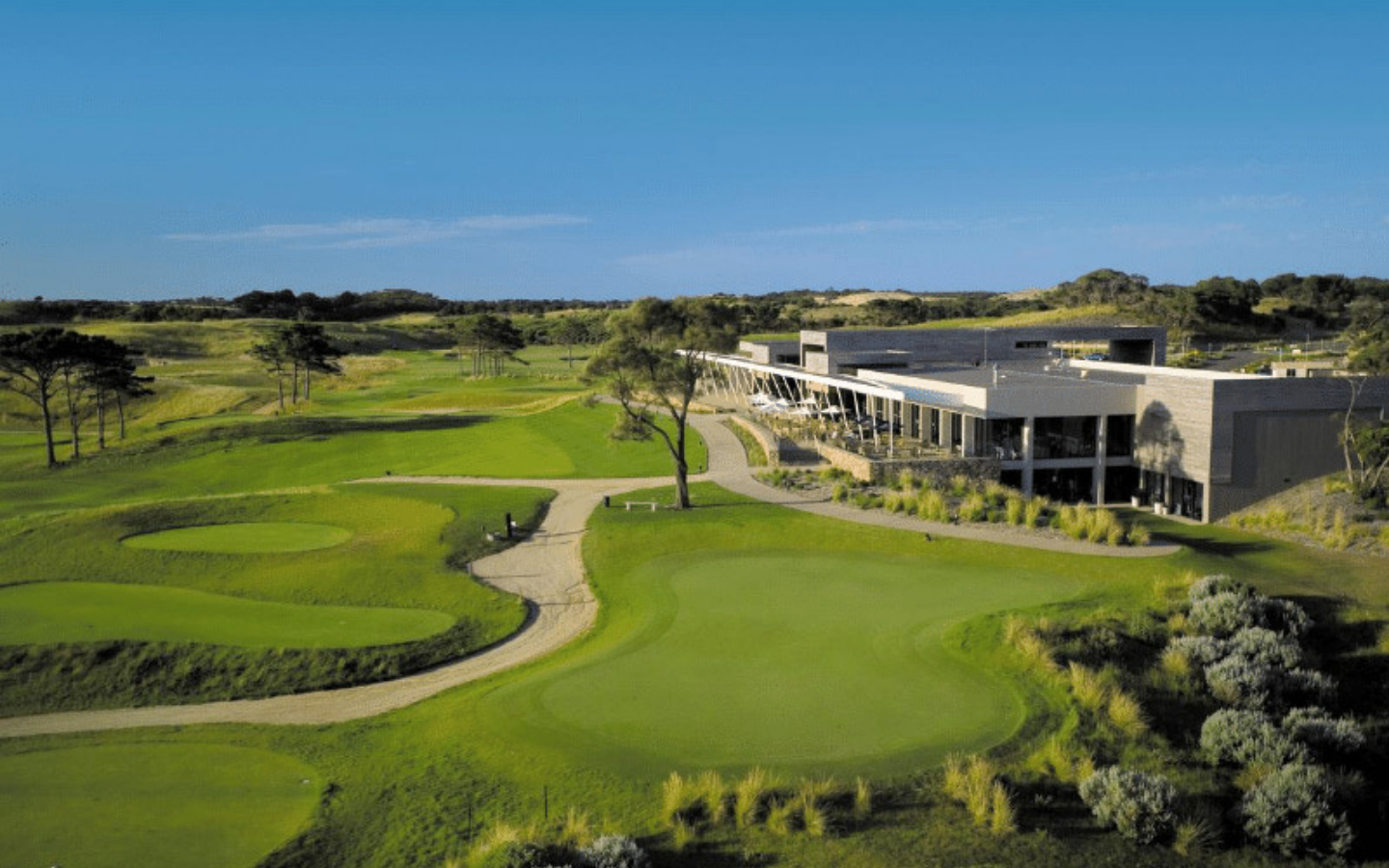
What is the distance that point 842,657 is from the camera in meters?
17.1

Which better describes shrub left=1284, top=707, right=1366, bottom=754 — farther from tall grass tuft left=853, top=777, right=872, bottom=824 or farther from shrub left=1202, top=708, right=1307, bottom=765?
tall grass tuft left=853, top=777, right=872, bottom=824

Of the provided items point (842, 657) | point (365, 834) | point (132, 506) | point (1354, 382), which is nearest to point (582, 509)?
point (132, 506)

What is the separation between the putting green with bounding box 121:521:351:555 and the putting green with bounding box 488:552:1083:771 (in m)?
12.4

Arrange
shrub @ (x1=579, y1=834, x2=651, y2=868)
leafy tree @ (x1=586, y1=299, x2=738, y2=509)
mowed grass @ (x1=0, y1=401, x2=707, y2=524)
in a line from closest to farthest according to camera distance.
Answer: shrub @ (x1=579, y1=834, x2=651, y2=868) → leafy tree @ (x1=586, y1=299, x2=738, y2=509) → mowed grass @ (x1=0, y1=401, x2=707, y2=524)

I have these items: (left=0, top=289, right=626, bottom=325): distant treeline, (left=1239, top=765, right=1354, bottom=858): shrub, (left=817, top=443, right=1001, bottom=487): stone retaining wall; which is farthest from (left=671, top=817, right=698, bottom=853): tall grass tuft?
(left=0, top=289, right=626, bottom=325): distant treeline

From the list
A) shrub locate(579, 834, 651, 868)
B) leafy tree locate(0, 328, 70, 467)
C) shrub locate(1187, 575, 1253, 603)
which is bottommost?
shrub locate(579, 834, 651, 868)

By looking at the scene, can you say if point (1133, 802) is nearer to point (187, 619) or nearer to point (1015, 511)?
point (1015, 511)

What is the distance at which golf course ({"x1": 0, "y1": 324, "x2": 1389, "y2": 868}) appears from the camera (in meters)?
11.9

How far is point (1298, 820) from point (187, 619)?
807 inches

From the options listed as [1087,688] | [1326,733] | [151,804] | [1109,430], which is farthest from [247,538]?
[1109,430]

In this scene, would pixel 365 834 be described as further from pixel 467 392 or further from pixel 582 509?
pixel 467 392

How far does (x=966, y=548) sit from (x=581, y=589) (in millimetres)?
10391

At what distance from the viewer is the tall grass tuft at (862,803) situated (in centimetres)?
1184

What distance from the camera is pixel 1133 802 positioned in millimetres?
11914
